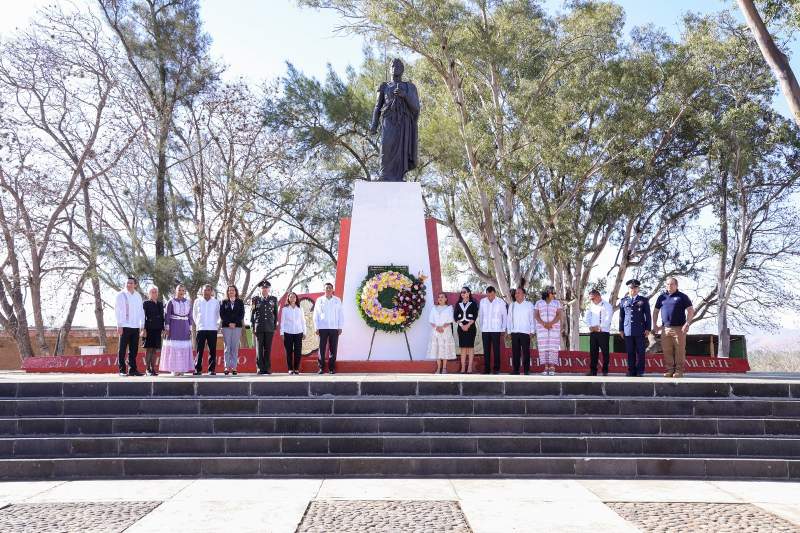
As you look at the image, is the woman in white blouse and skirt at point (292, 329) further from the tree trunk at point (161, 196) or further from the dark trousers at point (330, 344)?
the tree trunk at point (161, 196)

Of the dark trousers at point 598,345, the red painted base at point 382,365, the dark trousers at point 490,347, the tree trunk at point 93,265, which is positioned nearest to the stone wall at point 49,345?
the tree trunk at point 93,265

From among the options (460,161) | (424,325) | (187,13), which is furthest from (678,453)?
(187,13)

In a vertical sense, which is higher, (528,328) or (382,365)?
(528,328)

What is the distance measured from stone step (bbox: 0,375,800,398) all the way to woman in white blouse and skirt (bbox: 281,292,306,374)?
329 centimetres

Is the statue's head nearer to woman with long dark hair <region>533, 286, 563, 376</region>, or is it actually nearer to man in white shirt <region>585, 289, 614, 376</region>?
woman with long dark hair <region>533, 286, 563, 376</region>

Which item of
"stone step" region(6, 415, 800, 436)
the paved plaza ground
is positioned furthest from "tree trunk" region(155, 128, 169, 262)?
the paved plaza ground

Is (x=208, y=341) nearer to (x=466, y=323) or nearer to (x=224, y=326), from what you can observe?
(x=224, y=326)

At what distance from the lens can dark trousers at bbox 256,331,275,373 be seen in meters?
11.5

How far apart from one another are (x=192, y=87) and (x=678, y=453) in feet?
62.7

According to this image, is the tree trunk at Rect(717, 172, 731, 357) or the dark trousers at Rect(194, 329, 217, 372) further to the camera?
the tree trunk at Rect(717, 172, 731, 357)

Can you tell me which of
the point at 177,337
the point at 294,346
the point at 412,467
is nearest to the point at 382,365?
the point at 294,346

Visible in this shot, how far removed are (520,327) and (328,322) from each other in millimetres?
2854

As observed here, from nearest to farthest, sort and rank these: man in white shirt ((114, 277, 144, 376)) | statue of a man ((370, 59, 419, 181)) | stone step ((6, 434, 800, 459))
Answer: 1. stone step ((6, 434, 800, 459))
2. man in white shirt ((114, 277, 144, 376))
3. statue of a man ((370, 59, 419, 181))

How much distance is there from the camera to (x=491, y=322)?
11500 mm
